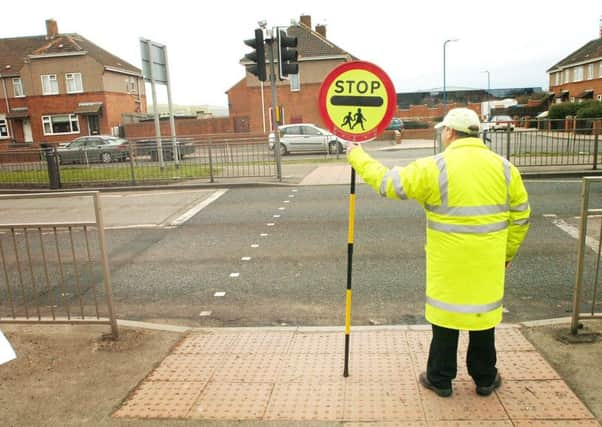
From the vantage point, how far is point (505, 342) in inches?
172

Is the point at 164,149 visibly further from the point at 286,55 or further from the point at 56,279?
the point at 56,279

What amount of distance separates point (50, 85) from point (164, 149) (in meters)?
32.5

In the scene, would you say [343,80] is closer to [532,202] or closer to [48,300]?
[48,300]

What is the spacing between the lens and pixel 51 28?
4716 cm

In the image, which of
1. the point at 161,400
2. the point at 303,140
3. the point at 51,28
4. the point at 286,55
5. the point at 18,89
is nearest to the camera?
the point at 161,400

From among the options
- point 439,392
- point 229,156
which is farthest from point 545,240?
point 229,156

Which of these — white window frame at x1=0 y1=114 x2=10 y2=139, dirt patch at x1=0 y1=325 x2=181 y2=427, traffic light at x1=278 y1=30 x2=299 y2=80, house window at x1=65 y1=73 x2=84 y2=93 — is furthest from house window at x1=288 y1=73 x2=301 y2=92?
dirt patch at x1=0 y1=325 x2=181 y2=427

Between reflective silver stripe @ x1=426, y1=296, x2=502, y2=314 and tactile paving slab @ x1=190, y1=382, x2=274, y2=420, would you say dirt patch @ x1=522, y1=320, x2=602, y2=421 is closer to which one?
reflective silver stripe @ x1=426, y1=296, x2=502, y2=314

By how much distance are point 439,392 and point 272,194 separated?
10.3 meters

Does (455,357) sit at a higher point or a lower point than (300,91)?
lower

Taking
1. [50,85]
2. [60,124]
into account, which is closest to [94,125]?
[60,124]

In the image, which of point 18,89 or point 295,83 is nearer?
point 295,83

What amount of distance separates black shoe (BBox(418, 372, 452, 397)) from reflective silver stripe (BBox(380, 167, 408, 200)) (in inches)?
53.8

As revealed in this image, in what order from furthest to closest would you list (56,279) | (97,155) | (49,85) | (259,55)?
(49,85)
(97,155)
(259,55)
(56,279)
